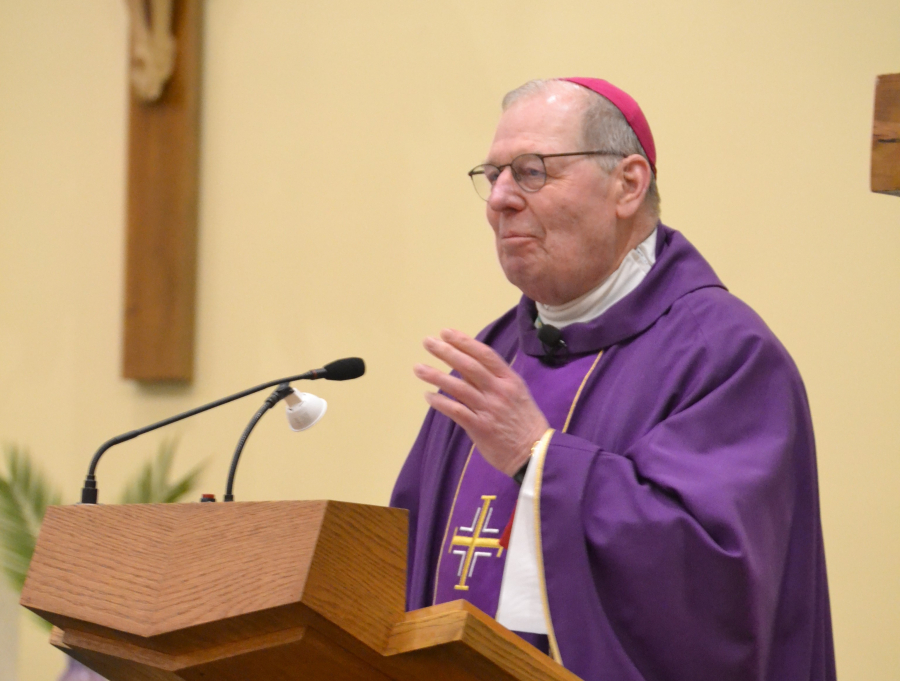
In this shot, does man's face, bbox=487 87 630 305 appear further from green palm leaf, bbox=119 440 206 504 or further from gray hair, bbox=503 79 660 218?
green palm leaf, bbox=119 440 206 504

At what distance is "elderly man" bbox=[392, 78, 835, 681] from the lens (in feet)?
6.36

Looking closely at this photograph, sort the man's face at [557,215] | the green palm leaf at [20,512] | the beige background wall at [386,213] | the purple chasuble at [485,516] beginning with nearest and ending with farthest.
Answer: the purple chasuble at [485,516] < the man's face at [557,215] < the beige background wall at [386,213] < the green palm leaf at [20,512]

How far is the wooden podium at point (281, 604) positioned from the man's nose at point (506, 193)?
133 cm

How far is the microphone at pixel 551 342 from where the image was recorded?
262 centimetres

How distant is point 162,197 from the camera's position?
4.63 metres

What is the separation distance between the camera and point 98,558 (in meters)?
1.49

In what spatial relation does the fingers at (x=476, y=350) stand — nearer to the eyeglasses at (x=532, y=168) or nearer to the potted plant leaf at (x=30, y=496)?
the eyeglasses at (x=532, y=168)

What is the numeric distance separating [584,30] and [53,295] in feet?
9.22

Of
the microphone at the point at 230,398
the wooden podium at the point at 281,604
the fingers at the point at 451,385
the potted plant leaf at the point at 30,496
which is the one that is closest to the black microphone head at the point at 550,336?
the microphone at the point at 230,398

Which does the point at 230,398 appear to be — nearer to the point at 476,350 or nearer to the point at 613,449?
the point at 476,350

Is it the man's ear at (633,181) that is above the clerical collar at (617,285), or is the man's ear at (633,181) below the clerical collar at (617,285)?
above

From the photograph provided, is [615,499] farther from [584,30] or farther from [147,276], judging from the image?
[147,276]

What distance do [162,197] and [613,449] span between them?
116 inches

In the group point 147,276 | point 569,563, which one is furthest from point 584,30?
point 569,563
